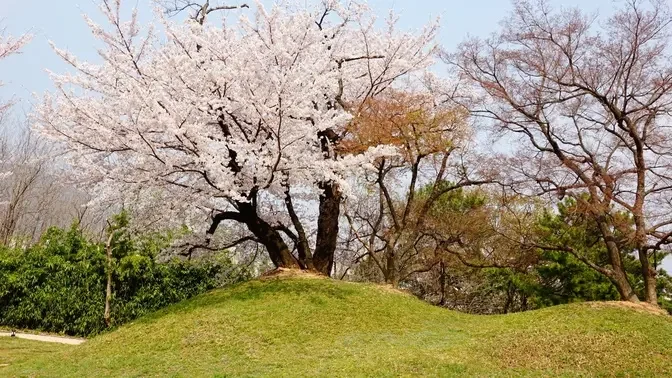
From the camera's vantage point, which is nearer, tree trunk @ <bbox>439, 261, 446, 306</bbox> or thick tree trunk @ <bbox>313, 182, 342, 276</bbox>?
thick tree trunk @ <bbox>313, 182, 342, 276</bbox>

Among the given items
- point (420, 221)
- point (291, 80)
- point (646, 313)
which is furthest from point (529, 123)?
point (291, 80)

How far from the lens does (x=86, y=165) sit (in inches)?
412

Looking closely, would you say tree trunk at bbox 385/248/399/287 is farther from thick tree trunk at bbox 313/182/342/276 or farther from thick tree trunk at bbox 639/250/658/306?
Result: thick tree trunk at bbox 639/250/658/306

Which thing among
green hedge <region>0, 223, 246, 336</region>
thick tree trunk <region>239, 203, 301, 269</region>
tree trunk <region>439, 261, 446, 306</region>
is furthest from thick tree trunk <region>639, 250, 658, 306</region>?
green hedge <region>0, 223, 246, 336</region>

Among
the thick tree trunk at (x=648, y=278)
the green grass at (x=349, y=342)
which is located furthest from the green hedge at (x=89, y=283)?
the thick tree trunk at (x=648, y=278)

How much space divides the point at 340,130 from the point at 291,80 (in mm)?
3365

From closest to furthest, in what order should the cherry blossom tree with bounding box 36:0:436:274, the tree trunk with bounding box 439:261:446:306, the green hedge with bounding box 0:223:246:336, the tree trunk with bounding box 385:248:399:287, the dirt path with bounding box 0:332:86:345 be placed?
1. the cherry blossom tree with bounding box 36:0:436:274
2. the dirt path with bounding box 0:332:86:345
3. the tree trunk with bounding box 385:248:399:287
4. the green hedge with bounding box 0:223:246:336
5. the tree trunk with bounding box 439:261:446:306

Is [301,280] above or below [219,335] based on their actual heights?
above

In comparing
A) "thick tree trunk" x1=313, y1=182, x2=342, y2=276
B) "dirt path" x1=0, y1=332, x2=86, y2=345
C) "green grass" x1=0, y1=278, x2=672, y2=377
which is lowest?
"dirt path" x1=0, y1=332, x2=86, y2=345

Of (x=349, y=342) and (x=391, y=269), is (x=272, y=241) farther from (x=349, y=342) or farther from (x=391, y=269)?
(x=349, y=342)

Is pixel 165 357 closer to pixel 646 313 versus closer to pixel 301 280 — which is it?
pixel 301 280

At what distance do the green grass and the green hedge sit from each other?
2.81 m

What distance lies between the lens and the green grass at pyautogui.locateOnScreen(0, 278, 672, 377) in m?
7.09

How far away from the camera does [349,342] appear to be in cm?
808
